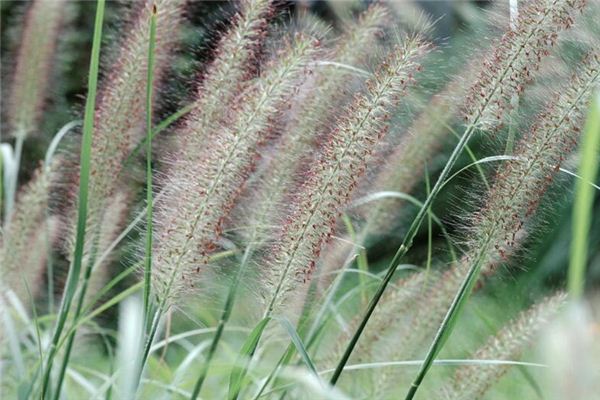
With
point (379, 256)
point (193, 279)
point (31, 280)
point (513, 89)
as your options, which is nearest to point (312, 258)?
point (193, 279)

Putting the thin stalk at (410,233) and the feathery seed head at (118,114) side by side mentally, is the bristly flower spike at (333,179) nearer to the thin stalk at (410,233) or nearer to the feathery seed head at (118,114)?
the thin stalk at (410,233)

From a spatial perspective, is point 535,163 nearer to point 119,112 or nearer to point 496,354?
point 496,354

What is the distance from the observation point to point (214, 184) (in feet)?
3.63

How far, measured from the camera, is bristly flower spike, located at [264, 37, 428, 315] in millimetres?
1055

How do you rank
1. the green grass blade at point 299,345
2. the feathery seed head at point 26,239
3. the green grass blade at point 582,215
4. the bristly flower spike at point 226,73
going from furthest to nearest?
1. the feathery seed head at point 26,239
2. the bristly flower spike at point 226,73
3. the green grass blade at point 299,345
4. the green grass blade at point 582,215

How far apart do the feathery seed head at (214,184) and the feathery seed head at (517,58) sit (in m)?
0.22

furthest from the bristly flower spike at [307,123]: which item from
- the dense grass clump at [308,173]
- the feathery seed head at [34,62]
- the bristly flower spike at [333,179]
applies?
the feathery seed head at [34,62]

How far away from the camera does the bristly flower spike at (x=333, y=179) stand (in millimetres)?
1055

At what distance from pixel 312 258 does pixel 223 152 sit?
0.54 feet

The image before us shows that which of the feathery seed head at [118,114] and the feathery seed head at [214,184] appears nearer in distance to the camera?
the feathery seed head at [214,184]

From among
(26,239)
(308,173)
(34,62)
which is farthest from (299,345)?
(34,62)

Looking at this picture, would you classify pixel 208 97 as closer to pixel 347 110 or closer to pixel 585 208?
pixel 347 110

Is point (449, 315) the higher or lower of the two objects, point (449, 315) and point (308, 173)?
the lower

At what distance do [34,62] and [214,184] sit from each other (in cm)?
84
